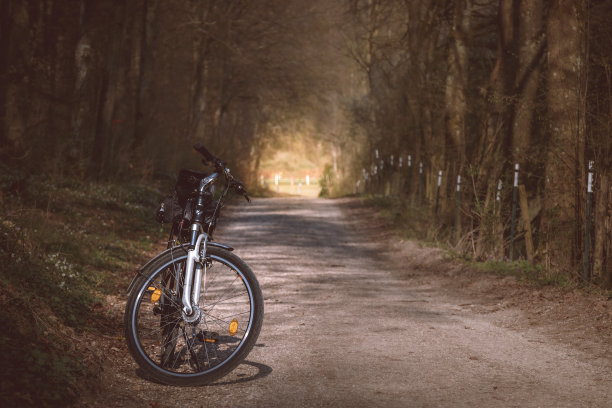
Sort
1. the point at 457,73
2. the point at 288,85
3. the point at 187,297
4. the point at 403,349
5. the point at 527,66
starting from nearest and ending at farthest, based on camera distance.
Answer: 1. the point at 187,297
2. the point at 403,349
3. the point at 527,66
4. the point at 457,73
5. the point at 288,85

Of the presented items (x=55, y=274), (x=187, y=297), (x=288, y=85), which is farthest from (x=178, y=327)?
(x=288, y=85)

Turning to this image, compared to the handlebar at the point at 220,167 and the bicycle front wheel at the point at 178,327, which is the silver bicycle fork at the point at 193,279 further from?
the handlebar at the point at 220,167

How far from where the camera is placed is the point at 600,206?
31.9ft

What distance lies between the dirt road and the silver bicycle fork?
53 cm

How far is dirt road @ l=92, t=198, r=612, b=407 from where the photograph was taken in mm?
5305

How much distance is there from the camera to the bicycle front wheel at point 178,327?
17.8ft

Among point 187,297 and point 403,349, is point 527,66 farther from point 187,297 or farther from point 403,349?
point 187,297

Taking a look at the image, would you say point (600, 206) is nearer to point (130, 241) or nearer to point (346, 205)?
point (130, 241)

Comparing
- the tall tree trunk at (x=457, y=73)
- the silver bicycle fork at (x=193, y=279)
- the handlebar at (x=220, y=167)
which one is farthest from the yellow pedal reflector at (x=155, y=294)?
the tall tree trunk at (x=457, y=73)

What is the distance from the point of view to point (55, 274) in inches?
327

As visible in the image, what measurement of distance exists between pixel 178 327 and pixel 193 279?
379 millimetres

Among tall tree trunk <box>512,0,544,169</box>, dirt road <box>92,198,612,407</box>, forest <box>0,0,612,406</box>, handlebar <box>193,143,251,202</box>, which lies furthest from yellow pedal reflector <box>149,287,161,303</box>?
tall tree trunk <box>512,0,544,169</box>

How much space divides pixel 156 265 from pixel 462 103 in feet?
48.4

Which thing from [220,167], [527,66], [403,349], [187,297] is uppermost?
[527,66]
